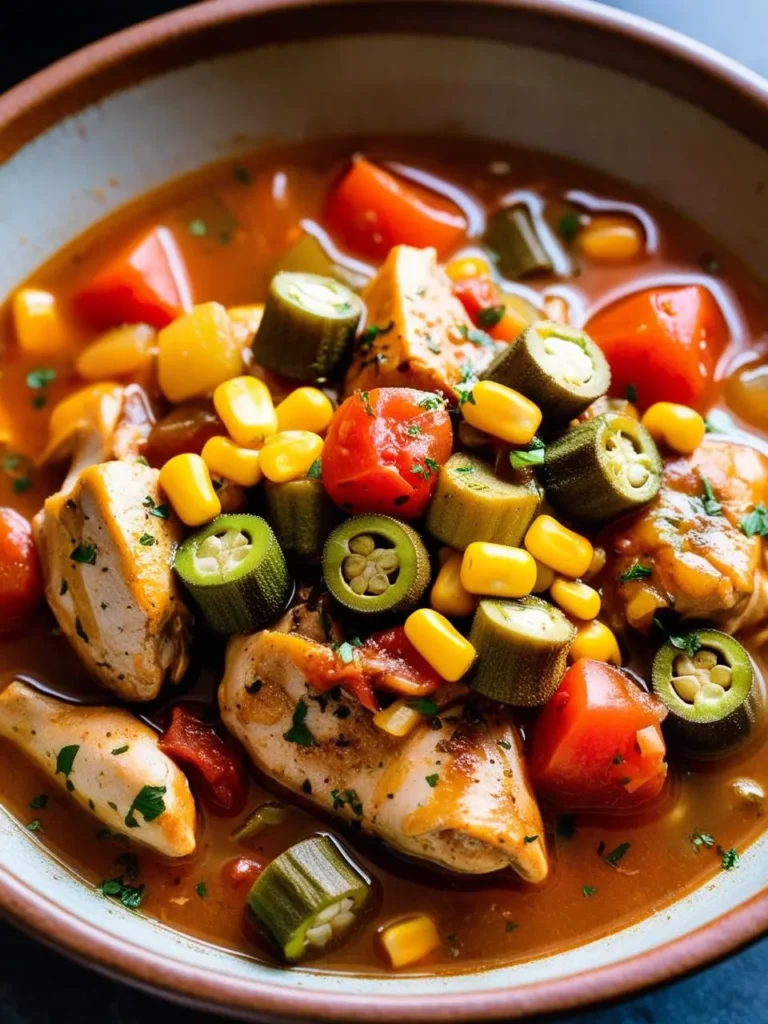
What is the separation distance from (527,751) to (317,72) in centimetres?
270

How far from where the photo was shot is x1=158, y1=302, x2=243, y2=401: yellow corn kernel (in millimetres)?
3990

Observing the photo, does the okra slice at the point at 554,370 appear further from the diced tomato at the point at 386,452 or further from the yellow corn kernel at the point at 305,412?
the yellow corn kernel at the point at 305,412

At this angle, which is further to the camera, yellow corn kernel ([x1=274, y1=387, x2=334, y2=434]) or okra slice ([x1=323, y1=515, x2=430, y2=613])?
yellow corn kernel ([x1=274, y1=387, x2=334, y2=434])

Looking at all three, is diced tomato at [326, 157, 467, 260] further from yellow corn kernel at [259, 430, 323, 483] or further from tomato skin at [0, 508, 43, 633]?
tomato skin at [0, 508, 43, 633]

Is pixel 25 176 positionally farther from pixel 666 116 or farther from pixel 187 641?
pixel 666 116

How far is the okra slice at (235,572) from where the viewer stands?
3457 mm

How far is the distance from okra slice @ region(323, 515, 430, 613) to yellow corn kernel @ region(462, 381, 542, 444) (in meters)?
0.42

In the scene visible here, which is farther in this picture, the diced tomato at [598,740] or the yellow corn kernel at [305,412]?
the yellow corn kernel at [305,412]

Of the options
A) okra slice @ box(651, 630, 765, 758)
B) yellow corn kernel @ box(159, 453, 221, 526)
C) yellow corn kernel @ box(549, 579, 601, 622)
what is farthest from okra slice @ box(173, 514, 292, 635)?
okra slice @ box(651, 630, 765, 758)

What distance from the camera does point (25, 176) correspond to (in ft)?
13.6

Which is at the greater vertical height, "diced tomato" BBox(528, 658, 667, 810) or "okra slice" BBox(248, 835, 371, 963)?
"diced tomato" BBox(528, 658, 667, 810)

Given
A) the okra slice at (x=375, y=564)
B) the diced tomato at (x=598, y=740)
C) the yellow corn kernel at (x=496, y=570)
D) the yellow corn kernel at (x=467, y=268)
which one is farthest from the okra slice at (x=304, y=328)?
the diced tomato at (x=598, y=740)

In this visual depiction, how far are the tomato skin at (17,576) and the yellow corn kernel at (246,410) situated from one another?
809mm

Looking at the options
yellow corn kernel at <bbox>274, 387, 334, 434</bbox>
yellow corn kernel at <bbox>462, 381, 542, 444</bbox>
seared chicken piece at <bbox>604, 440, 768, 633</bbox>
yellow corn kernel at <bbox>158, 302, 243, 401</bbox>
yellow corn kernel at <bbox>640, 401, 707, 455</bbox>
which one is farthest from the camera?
yellow corn kernel at <bbox>158, 302, 243, 401</bbox>
